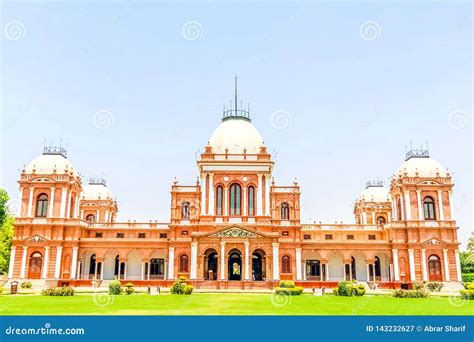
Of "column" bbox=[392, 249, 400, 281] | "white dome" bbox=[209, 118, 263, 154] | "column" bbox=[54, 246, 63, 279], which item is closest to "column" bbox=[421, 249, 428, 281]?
"column" bbox=[392, 249, 400, 281]

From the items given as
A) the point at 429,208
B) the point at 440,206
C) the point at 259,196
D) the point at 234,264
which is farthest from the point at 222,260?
the point at 440,206

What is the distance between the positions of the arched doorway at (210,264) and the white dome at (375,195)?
32.9 m

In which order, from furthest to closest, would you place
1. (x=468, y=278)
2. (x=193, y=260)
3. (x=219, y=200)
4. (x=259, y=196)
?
(x=468, y=278)
(x=219, y=200)
(x=259, y=196)
(x=193, y=260)

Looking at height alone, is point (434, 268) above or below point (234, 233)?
below

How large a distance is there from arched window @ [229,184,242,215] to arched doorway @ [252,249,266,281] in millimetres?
5101

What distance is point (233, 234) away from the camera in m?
49.5

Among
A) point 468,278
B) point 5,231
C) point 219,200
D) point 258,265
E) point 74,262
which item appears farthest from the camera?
point 5,231

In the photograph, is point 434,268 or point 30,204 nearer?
point 434,268

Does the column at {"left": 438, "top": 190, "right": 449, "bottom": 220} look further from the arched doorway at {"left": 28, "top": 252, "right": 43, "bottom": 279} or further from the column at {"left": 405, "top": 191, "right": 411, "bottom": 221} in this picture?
the arched doorway at {"left": 28, "top": 252, "right": 43, "bottom": 279}

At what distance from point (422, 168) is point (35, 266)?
149 ft

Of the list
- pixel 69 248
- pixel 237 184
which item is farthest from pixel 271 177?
pixel 69 248

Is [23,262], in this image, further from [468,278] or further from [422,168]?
[468,278]

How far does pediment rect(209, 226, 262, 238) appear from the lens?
162ft
